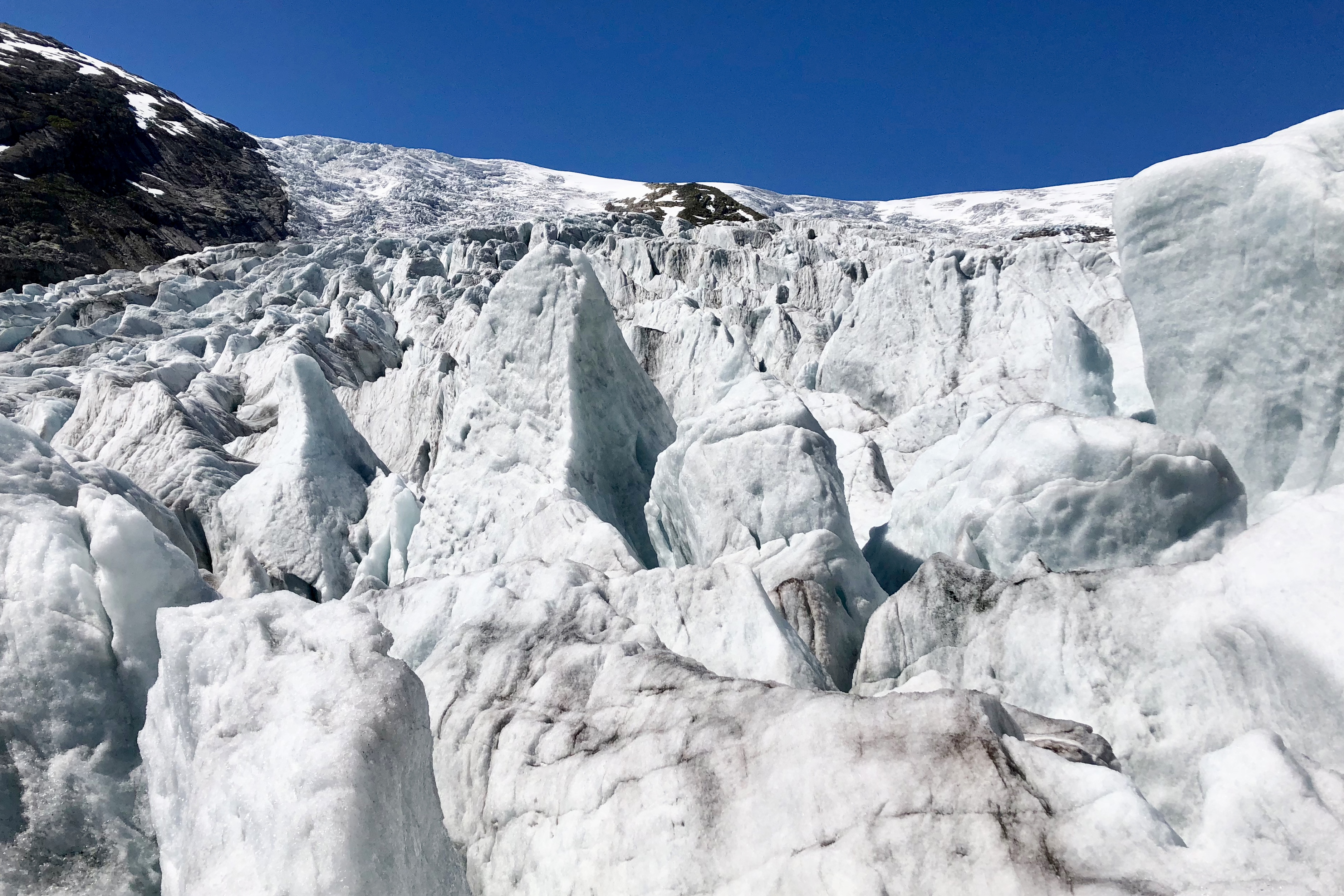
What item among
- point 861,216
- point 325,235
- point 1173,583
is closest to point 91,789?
point 1173,583

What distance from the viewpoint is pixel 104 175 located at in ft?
221

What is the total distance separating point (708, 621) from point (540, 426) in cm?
611

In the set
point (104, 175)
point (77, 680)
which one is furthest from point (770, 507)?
point (104, 175)

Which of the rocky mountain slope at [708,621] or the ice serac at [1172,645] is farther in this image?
the ice serac at [1172,645]

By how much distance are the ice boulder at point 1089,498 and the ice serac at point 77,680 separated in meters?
6.25

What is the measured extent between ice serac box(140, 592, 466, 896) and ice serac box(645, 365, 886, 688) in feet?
12.9

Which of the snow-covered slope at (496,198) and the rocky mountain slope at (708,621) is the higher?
the snow-covered slope at (496,198)

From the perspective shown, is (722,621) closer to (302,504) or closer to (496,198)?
(302,504)

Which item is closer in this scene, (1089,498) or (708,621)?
(708,621)

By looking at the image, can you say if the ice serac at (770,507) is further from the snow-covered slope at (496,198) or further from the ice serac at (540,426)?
the snow-covered slope at (496,198)

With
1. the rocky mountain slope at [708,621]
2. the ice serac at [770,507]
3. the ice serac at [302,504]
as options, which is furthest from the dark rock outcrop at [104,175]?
the ice serac at [770,507]

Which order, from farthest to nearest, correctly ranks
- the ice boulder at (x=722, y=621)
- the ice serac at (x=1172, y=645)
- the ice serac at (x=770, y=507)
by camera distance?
1. the ice serac at (x=770, y=507)
2. the ice boulder at (x=722, y=621)
3. the ice serac at (x=1172, y=645)

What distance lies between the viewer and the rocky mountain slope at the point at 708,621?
287cm

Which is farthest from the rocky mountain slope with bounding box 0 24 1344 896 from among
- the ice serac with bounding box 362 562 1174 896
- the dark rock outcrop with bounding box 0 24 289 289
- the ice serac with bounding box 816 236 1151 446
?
the dark rock outcrop with bounding box 0 24 289 289
